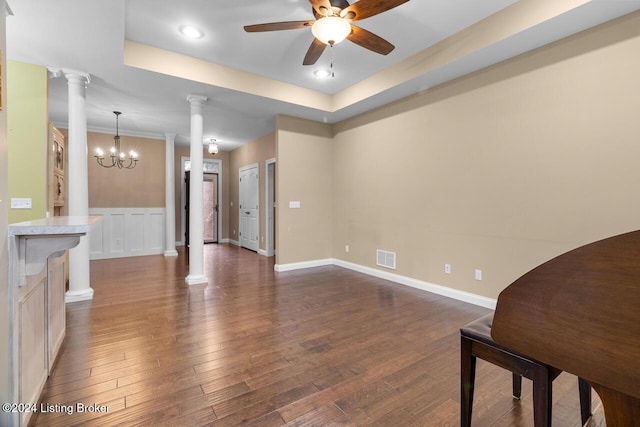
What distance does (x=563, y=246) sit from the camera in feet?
9.37

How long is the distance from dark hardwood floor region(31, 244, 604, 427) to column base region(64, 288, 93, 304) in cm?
16

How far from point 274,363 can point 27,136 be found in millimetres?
3658

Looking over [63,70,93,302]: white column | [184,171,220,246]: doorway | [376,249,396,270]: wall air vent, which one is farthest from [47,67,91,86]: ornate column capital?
[184,171,220,246]: doorway

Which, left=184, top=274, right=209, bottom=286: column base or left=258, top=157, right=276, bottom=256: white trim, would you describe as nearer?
left=184, top=274, right=209, bottom=286: column base

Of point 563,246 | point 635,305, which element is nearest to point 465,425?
point 635,305

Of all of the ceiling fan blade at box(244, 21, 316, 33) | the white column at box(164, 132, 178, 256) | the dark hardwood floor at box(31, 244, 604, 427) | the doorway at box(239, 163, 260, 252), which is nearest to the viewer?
the dark hardwood floor at box(31, 244, 604, 427)

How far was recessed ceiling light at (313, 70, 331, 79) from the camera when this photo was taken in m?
4.11

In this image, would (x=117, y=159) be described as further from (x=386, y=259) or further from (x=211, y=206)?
(x=386, y=259)

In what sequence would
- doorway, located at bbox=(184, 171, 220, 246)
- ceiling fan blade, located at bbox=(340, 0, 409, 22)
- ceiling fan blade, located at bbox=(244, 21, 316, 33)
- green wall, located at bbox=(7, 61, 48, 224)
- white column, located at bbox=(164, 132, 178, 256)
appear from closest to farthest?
1. ceiling fan blade, located at bbox=(340, 0, 409, 22)
2. ceiling fan blade, located at bbox=(244, 21, 316, 33)
3. green wall, located at bbox=(7, 61, 48, 224)
4. white column, located at bbox=(164, 132, 178, 256)
5. doorway, located at bbox=(184, 171, 220, 246)

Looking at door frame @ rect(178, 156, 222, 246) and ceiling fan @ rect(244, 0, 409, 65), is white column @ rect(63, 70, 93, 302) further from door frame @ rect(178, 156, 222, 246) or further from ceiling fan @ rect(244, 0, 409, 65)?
door frame @ rect(178, 156, 222, 246)

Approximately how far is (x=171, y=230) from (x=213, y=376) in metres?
5.51

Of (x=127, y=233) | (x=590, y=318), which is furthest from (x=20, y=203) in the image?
(x=590, y=318)

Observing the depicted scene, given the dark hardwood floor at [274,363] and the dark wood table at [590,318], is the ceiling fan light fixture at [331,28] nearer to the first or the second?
the dark wood table at [590,318]

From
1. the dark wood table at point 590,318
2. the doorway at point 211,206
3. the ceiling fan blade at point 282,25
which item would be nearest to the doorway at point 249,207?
the doorway at point 211,206
